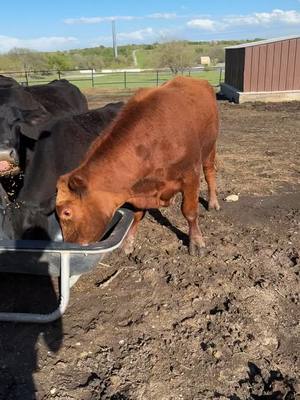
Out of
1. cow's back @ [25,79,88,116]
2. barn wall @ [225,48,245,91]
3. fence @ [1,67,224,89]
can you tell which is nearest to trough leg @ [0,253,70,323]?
cow's back @ [25,79,88,116]

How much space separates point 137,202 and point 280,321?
140 cm

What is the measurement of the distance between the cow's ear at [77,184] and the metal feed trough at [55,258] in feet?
1.16

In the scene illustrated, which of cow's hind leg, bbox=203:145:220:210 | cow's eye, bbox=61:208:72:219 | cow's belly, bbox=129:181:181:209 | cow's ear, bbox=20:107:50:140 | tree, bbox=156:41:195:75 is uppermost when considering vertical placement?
tree, bbox=156:41:195:75

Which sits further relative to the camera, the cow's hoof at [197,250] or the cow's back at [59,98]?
the cow's back at [59,98]

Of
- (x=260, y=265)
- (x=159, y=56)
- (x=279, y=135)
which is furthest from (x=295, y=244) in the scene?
(x=159, y=56)

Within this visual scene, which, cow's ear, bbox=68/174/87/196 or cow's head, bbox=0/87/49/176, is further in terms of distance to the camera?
cow's head, bbox=0/87/49/176

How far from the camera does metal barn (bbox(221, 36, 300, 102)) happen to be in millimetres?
16000

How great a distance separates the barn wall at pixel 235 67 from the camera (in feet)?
54.3

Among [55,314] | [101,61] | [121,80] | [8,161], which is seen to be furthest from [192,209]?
[101,61]

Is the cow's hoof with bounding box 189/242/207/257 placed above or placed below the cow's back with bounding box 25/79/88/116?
below

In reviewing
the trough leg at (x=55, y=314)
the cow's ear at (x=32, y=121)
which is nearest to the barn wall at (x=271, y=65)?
the cow's ear at (x=32, y=121)

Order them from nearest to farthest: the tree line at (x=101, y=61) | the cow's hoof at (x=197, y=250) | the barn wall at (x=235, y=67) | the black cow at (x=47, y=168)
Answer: the black cow at (x=47, y=168) → the cow's hoof at (x=197, y=250) → the barn wall at (x=235, y=67) → the tree line at (x=101, y=61)

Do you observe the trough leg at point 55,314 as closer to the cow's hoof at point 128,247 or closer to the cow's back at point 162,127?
the cow's back at point 162,127

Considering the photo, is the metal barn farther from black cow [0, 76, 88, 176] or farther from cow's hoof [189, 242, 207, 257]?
cow's hoof [189, 242, 207, 257]
